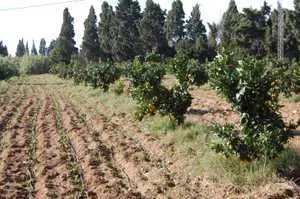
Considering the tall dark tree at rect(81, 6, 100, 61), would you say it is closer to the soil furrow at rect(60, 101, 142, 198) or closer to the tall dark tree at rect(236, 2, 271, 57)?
the tall dark tree at rect(236, 2, 271, 57)

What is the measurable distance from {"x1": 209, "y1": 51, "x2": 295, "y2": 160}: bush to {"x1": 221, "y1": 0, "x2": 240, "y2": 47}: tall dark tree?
36074 millimetres

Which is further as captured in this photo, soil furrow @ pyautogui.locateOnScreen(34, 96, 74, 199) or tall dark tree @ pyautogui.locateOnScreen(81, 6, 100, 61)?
tall dark tree @ pyautogui.locateOnScreen(81, 6, 100, 61)

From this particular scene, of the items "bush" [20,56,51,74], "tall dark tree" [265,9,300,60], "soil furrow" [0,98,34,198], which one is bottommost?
"soil furrow" [0,98,34,198]

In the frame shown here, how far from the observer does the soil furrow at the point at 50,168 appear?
992 centimetres

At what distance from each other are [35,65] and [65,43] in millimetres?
10754

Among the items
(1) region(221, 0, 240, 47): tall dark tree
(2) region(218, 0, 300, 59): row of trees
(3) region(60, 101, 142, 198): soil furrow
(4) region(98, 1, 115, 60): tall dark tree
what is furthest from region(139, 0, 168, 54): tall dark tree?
(3) region(60, 101, 142, 198): soil furrow

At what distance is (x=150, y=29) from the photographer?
57000 millimetres

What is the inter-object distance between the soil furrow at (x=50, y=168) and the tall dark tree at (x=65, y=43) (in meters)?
58.3

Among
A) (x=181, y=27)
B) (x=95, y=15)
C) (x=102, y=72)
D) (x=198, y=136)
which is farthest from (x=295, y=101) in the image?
(x=95, y=15)

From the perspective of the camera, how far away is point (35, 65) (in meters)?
83.8

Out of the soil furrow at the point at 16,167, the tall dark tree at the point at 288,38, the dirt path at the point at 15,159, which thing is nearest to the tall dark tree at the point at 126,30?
the tall dark tree at the point at 288,38

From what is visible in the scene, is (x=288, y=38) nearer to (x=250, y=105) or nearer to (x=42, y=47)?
(x=250, y=105)

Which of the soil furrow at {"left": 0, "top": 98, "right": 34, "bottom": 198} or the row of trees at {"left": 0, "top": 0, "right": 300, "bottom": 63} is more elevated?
the row of trees at {"left": 0, "top": 0, "right": 300, "bottom": 63}

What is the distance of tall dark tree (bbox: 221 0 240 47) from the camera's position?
4732cm
